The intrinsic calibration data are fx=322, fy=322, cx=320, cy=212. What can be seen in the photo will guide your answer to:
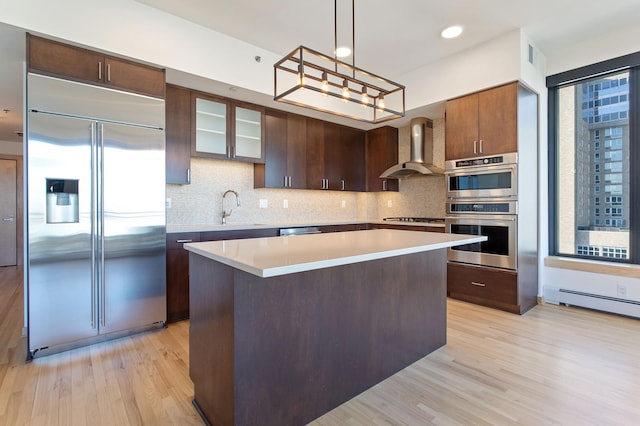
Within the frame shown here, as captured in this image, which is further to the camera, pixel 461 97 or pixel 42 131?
pixel 461 97

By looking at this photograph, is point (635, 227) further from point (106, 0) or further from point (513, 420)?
point (106, 0)

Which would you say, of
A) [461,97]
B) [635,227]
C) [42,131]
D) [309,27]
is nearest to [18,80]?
[42,131]

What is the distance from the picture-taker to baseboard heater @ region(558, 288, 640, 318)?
121 inches

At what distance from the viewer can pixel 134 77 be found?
2.74 metres

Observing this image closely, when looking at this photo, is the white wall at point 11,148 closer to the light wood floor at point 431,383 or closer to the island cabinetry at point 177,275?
the light wood floor at point 431,383

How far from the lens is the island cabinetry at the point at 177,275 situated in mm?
3021

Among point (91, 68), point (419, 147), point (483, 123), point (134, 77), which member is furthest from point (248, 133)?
point (483, 123)

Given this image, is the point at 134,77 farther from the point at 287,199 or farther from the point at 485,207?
the point at 485,207

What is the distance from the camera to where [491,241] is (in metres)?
3.46

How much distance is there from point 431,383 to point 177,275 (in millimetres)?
2358

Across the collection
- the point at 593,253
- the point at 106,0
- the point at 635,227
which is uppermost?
the point at 106,0

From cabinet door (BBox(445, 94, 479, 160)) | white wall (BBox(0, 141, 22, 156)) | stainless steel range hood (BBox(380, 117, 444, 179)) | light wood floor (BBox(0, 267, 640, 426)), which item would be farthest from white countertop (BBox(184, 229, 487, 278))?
white wall (BBox(0, 141, 22, 156))

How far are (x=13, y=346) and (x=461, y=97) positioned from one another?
480cm

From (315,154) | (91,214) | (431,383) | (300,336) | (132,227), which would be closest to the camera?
(300,336)
